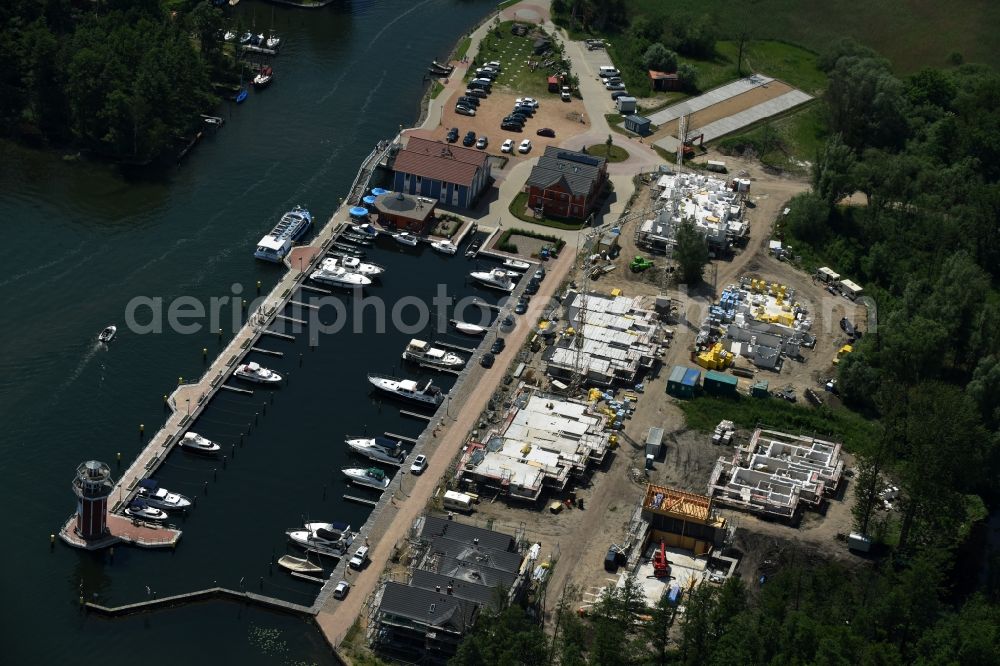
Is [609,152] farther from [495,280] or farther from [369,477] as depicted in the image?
[369,477]

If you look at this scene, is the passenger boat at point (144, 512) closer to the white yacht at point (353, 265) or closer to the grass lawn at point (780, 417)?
the white yacht at point (353, 265)

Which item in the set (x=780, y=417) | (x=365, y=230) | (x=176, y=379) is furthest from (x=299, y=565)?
(x=365, y=230)

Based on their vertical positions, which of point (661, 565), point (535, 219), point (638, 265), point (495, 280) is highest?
point (638, 265)

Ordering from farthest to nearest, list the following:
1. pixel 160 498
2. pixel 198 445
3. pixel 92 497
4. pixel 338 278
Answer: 1. pixel 338 278
2. pixel 198 445
3. pixel 160 498
4. pixel 92 497

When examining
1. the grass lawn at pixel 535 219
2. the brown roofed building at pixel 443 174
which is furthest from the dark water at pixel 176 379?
Result: the grass lawn at pixel 535 219

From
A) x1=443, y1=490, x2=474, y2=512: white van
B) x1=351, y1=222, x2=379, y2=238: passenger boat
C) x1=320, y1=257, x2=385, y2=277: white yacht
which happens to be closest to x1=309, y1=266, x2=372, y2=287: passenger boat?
x1=320, y1=257, x2=385, y2=277: white yacht

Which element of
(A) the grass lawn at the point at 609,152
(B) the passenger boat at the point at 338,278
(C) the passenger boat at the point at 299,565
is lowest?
(C) the passenger boat at the point at 299,565
